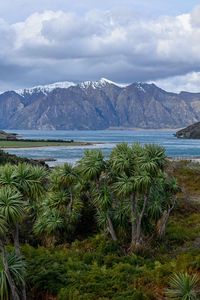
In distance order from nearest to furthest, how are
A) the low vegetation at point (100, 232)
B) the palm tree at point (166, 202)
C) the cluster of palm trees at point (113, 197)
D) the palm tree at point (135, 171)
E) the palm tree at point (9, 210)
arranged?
1. the palm tree at point (9, 210)
2. the low vegetation at point (100, 232)
3. the palm tree at point (135, 171)
4. the cluster of palm trees at point (113, 197)
5. the palm tree at point (166, 202)

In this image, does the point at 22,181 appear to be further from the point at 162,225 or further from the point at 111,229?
the point at 162,225

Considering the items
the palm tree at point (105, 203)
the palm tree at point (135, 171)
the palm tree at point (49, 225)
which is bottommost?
the palm tree at point (49, 225)

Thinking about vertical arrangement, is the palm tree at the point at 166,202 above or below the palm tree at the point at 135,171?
below

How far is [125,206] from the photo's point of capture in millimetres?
29641

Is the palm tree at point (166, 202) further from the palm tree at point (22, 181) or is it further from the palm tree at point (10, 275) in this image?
the palm tree at point (10, 275)

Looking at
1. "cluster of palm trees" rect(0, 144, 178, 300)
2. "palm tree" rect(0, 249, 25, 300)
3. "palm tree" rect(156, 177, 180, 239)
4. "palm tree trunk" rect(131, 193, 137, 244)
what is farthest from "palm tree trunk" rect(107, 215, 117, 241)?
"palm tree" rect(0, 249, 25, 300)

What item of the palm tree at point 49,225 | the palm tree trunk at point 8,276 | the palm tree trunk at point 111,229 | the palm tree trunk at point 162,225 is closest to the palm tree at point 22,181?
the palm tree trunk at point 8,276

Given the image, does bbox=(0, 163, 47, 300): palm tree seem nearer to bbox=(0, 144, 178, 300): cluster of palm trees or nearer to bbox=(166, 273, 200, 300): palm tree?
bbox=(0, 144, 178, 300): cluster of palm trees

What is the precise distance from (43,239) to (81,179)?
4.63 metres

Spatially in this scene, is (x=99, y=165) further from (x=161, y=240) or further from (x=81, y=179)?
(x=161, y=240)

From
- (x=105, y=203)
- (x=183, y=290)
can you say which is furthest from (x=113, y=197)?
(x=183, y=290)

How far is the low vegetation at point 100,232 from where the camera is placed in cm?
1923

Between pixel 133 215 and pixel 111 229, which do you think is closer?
pixel 133 215

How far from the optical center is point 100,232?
1251 inches
